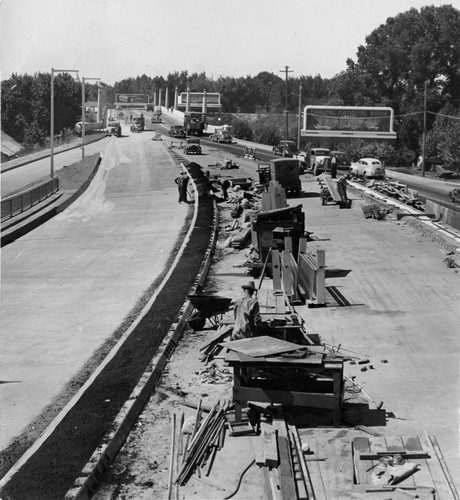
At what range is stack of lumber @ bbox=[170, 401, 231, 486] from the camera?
38.4 feet

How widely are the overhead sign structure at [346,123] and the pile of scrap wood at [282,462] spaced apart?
9092 cm

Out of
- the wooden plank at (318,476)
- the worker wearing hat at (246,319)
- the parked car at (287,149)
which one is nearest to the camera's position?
the wooden plank at (318,476)

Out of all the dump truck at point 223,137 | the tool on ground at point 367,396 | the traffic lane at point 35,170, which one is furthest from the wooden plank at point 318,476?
the dump truck at point 223,137

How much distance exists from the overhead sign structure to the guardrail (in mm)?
54654

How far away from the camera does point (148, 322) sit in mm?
21125

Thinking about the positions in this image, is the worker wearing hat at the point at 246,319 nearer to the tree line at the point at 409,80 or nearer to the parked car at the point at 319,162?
the parked car at the point at 319,162

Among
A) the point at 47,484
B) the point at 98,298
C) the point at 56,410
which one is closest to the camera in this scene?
the point at 47,484

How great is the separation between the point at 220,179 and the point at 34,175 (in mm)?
24578

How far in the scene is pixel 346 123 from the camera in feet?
347

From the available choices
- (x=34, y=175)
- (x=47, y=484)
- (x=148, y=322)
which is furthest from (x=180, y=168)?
(x=47, y=484)

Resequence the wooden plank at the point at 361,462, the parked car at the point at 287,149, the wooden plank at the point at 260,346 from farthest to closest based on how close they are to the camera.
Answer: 1. the parked car at the point at 287,149
2. the wooden plank at the point at 260,346
3. the wooden plank at the point at 361,462

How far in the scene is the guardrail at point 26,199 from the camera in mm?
41875

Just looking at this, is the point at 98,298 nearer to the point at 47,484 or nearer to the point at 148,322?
Result: the point at 148,322

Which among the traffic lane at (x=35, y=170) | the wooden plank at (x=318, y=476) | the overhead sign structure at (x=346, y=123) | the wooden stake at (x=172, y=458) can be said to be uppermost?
the overhead sign structure at (x=346, y=123)
